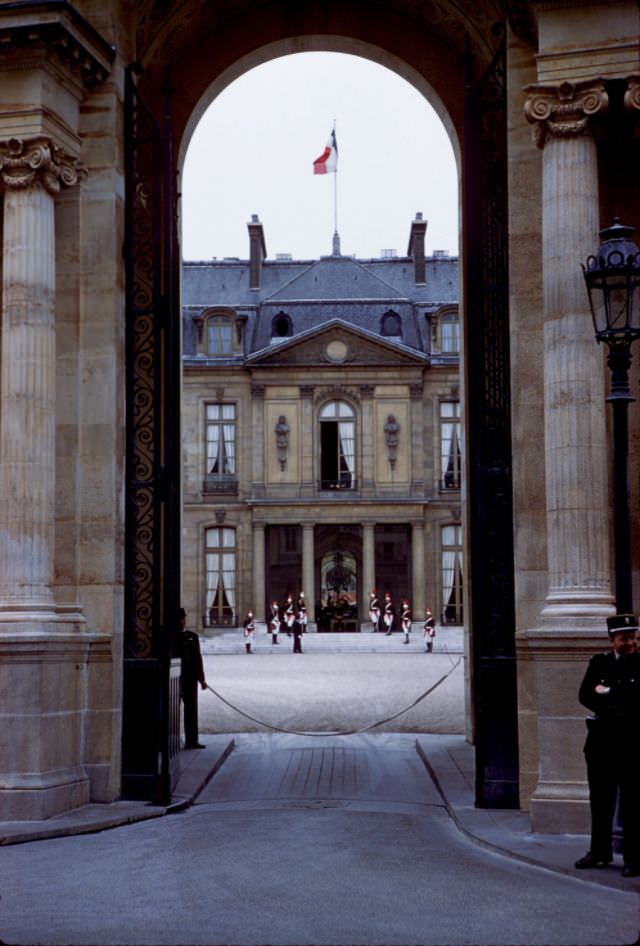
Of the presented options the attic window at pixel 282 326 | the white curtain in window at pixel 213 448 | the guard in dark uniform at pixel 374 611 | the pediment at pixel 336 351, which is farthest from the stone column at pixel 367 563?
the attic window at pixel 282 326

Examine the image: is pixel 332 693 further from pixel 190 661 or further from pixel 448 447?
pixel 448 447

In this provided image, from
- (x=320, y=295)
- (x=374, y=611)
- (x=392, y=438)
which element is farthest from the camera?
(x=320, y=295)

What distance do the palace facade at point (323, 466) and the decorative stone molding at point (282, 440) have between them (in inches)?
2.1

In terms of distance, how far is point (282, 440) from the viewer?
5300 centimetres

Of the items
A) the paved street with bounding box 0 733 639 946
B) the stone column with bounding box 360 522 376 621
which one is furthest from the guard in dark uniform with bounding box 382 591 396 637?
the paved street with bounding box 0 733 639 946

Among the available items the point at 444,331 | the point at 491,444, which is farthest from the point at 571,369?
the point at 444,331

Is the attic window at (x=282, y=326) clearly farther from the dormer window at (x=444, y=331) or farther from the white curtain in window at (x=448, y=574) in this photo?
the white curtain in window at (x=448, y=574)

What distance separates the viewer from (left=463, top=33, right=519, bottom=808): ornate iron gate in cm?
1109

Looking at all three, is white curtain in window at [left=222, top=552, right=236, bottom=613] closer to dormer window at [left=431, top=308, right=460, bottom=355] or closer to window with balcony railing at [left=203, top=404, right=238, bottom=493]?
window with balcony railing at [left=203, top=404, right=238, bottom=493]

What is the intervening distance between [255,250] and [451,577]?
51.4ft

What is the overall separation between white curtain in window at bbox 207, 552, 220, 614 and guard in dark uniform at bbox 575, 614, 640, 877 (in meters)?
44.2

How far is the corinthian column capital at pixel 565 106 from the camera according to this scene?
1041 cm

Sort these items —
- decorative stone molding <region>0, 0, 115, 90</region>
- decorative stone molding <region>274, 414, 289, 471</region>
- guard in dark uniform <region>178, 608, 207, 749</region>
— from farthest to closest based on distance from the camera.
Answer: decorative stone molding <region>274, 414, 289, 471</region> < guard in dark uniform <region>178, 608, 207, 749</region> < decorative stone molding <region>0, 0, 115, 90</region>

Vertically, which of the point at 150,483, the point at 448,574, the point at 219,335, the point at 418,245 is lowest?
the point at 448,574
